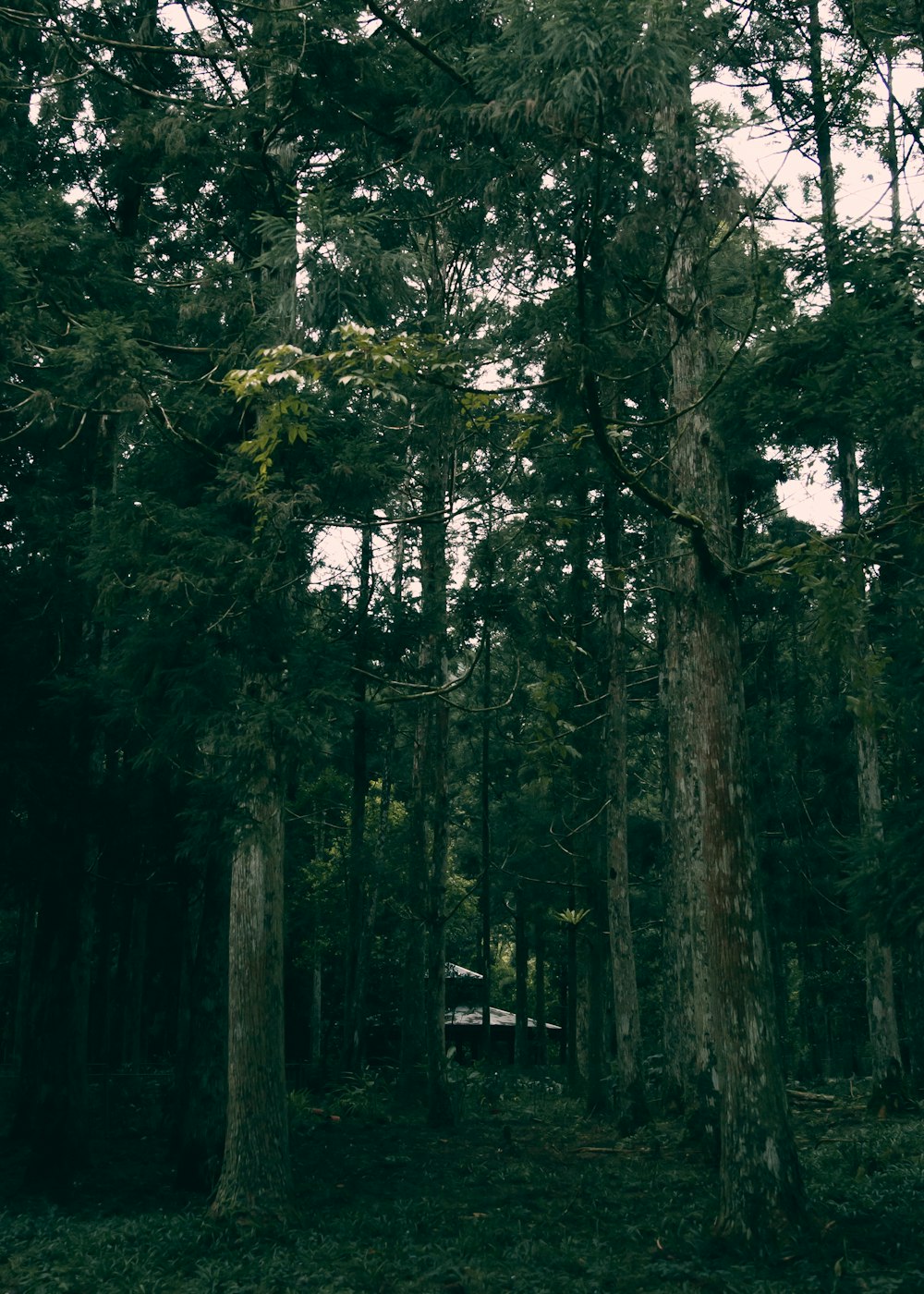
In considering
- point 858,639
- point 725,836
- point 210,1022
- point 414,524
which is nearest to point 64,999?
point 210,1022

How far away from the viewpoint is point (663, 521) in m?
16.7

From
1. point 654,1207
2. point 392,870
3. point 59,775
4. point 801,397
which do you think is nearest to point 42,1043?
point 59,775

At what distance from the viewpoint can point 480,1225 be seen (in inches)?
402

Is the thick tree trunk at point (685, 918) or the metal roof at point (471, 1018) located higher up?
the thick tree trunk at point (685, 918)

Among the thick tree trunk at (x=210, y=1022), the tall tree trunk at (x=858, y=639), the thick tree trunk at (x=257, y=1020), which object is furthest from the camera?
the thick tree trunk at (x=210, y=1022)

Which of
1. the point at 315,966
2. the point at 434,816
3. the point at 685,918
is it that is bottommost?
the point at 315,966

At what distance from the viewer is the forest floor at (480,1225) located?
8000mm

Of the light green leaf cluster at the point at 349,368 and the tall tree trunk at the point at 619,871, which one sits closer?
the light green leaf cluster at the point at 349,368

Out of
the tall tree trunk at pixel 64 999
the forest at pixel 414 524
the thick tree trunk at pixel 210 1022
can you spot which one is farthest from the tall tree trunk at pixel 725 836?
the tall tree trunk at pixel 64 999

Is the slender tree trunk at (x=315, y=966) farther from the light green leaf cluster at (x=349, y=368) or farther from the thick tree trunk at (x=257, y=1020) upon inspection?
the light green leaf cluster at (x=349, y=368)

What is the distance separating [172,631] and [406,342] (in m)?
4.54

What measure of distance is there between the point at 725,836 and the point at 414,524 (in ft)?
15.0

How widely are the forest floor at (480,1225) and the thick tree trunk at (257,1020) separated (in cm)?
41

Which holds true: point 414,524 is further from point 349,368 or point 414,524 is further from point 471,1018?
point 471,1018
